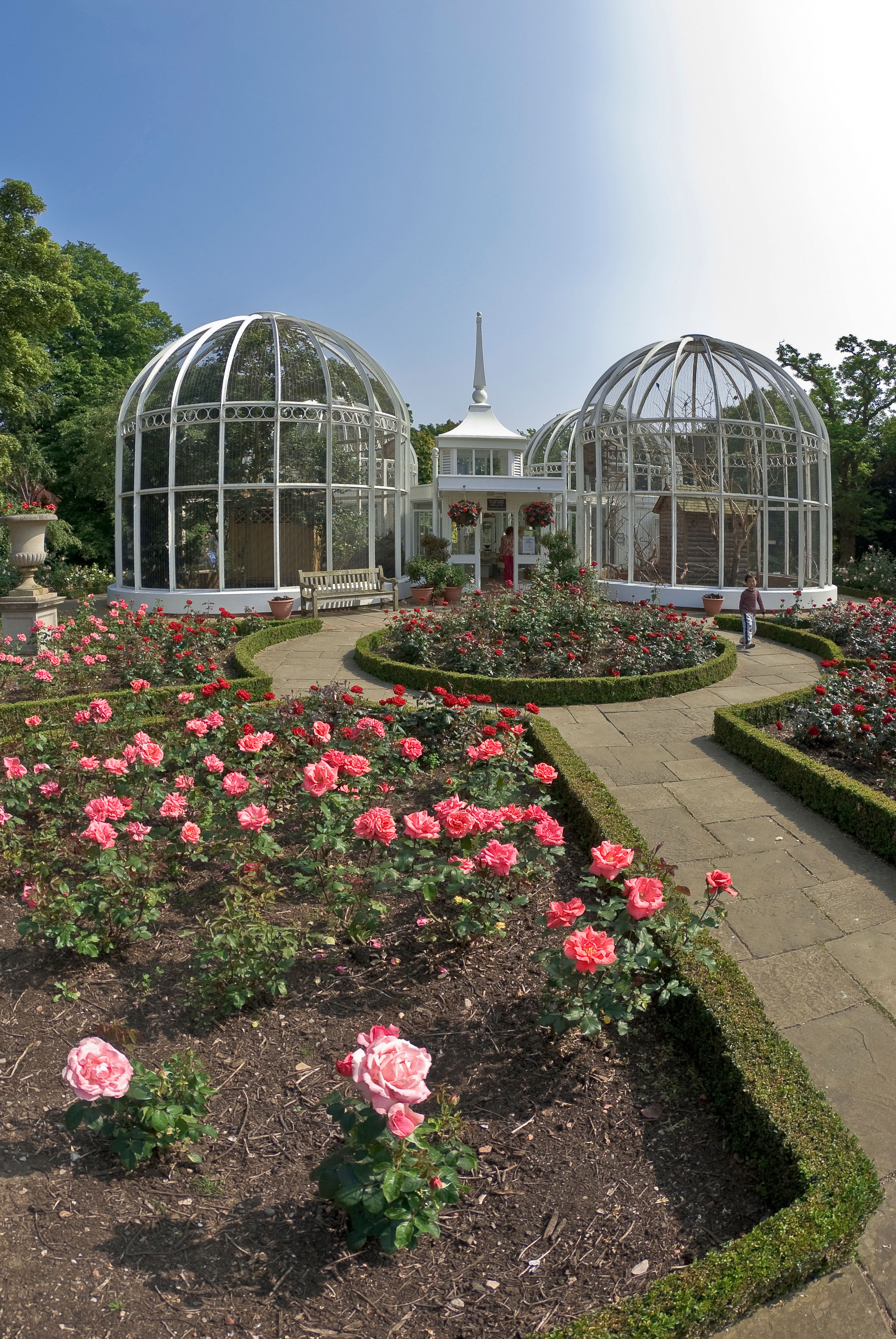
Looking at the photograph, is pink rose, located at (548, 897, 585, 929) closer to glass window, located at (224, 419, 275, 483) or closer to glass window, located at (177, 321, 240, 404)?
glass window, located at (224, 419, 275, 483)

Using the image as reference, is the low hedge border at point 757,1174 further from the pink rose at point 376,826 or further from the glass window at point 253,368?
the glass window at point 253,368

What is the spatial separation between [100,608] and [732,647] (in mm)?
12985

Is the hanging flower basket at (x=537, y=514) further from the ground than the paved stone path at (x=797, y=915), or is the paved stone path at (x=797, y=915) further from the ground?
the hanging flower basket at (x=537, y=514)

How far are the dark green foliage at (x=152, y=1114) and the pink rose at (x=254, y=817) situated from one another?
1.10 metres

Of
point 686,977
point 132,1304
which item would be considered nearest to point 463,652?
point 686,977

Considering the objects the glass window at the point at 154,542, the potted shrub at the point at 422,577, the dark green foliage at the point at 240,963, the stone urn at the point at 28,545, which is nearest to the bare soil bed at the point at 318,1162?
the dark green foliage at the point at 240,963

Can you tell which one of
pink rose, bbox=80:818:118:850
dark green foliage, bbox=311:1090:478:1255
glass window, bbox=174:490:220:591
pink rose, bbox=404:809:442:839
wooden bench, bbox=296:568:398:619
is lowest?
dark green foliage, bbox=311:1090:478:1255

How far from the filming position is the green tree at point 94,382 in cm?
2423

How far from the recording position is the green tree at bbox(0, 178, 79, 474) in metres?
17.6

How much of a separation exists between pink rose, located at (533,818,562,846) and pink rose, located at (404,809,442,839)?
0.44 metres

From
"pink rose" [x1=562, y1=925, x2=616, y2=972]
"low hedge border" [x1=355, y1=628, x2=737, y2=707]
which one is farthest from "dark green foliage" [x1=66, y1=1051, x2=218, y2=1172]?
"low hedge border" [x1=355, y1=628, x2=737, y2=707]

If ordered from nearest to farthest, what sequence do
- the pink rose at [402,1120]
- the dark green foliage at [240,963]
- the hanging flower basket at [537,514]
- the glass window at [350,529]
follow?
1. the pink rose at [402,1120]
2. the dark green foliage at [240,963]
3. the glass window at [350,529]
4. the hanging flower basket at [537,514]

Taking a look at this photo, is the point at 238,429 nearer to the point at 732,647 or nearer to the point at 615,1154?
the point at 732,647

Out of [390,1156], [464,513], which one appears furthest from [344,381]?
[390,1156]
